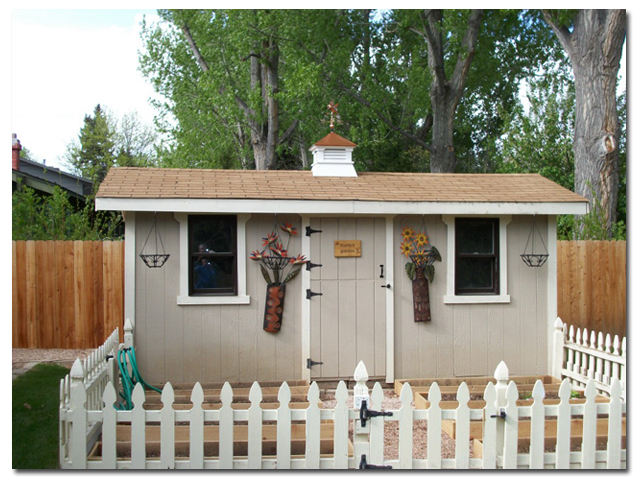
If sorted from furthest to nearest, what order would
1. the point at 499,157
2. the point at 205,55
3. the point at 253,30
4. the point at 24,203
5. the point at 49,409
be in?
the point at 499,157, the point at 205,55, the point at 253,30, the point at 24,203, the point at 49,409

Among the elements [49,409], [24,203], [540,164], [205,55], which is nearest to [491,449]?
[49,409]

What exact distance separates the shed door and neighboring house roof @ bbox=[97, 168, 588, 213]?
0.41 m

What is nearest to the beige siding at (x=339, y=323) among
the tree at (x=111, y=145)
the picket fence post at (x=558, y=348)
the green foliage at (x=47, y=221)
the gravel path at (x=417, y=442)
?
the picket fence post at (x=558, y=348)

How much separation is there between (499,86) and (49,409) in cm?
2123

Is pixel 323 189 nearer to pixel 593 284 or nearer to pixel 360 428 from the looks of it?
pixel 360 428

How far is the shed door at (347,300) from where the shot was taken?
25.5 feet

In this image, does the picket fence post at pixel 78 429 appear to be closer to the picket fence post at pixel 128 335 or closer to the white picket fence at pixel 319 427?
the white picket fence at pixel 319 427

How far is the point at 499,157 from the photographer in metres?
20.6

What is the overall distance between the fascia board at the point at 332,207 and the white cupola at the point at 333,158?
3.44 feet

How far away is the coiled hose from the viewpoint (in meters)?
6.57

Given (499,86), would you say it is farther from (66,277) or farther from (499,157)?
(66,277)

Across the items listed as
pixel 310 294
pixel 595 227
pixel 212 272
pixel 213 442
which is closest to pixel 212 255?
pixel 212 272

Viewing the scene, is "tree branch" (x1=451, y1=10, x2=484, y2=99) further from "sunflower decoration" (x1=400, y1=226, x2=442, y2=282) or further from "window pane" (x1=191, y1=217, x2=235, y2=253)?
"window pane" (x1=191, y1=217, x2=235, y2=253)

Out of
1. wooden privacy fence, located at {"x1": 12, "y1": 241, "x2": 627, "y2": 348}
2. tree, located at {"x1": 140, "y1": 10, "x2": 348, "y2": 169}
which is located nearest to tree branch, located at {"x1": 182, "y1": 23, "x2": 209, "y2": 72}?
tree, located at {"x1": 140, "y1": 10, "x2": 348, "y2": 169}
